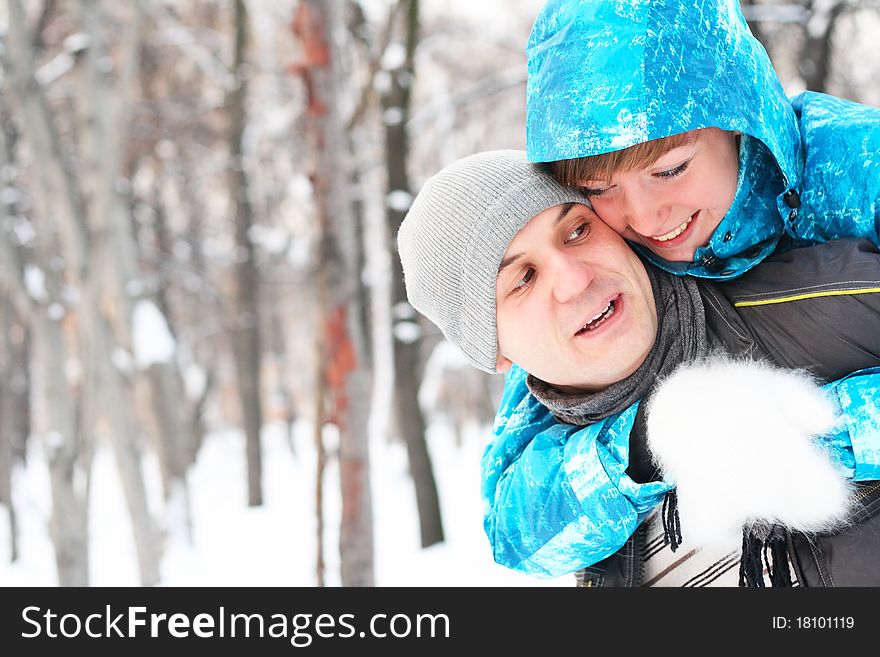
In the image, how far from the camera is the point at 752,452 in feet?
5.06

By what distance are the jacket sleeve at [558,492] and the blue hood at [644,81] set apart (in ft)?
1.87

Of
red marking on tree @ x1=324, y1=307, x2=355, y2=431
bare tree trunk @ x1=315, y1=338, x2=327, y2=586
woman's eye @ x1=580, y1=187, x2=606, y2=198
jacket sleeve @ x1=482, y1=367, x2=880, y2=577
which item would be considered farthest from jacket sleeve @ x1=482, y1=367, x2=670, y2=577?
red marking on tree @ x1=324, y1=307, x2=355, y2=431

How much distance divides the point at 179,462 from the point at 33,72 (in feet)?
17.1

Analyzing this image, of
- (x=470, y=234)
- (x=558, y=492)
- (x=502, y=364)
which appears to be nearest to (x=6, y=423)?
(x=502, y=364)

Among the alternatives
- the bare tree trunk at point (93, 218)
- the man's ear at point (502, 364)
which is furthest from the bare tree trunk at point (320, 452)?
the bare tree trunk at point (93, 218)

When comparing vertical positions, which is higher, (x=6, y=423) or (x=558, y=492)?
(x=6, y=423)

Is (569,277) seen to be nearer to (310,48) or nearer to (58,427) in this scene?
(310,48)

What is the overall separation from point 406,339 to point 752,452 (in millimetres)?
6411

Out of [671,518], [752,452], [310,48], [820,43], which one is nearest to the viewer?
[752,452]

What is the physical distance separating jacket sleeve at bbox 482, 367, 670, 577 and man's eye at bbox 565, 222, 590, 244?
410 mm

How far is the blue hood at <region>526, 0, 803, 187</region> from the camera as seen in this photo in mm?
1708

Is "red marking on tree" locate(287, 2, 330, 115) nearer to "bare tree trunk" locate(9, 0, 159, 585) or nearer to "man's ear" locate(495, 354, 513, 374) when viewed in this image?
"man's ear" locate(495, 354, 513, 374)

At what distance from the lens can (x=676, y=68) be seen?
1.73 metres

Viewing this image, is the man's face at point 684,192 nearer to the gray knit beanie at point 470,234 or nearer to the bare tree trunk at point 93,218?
the gray knit beanie at point 470,234
